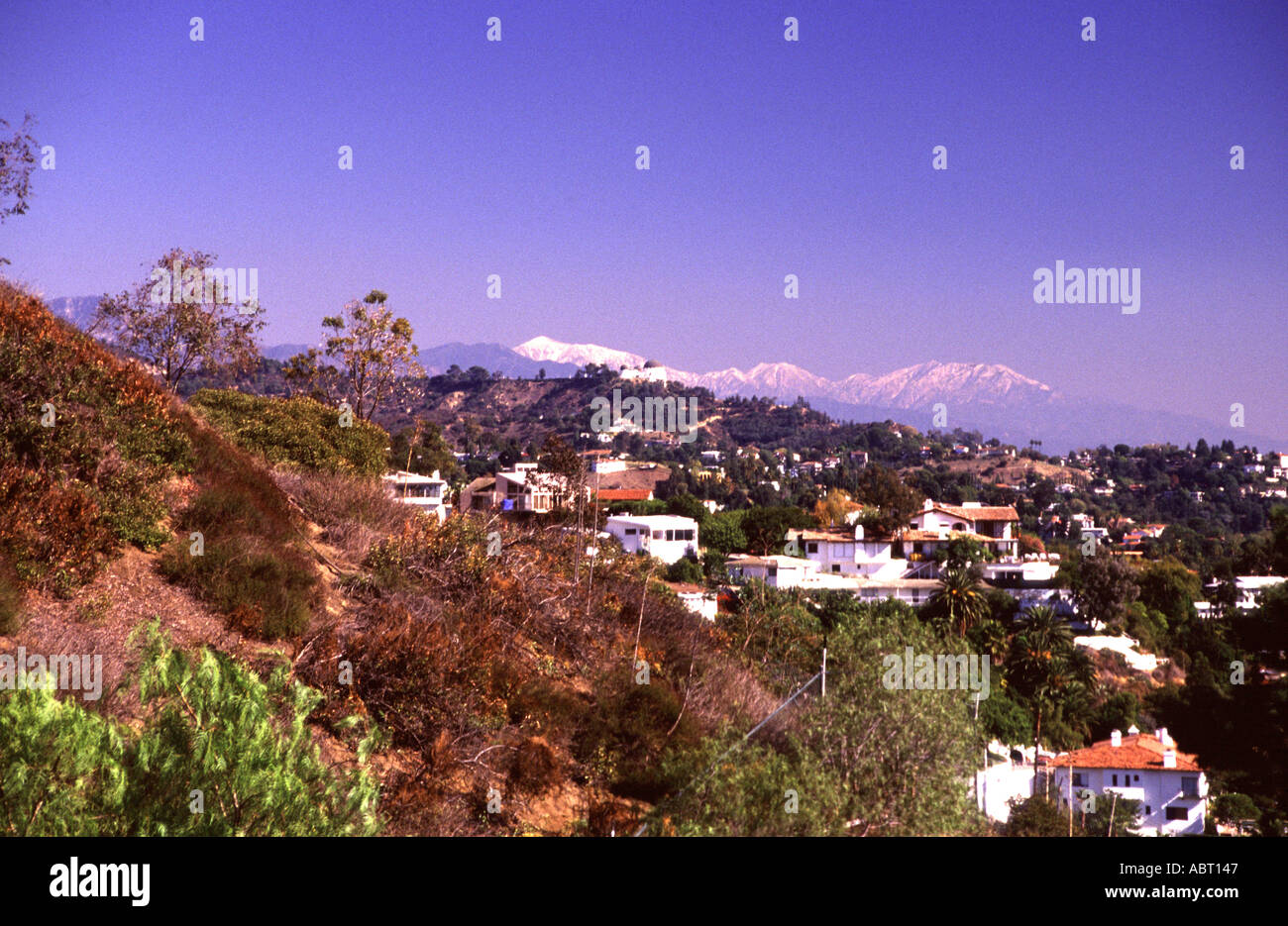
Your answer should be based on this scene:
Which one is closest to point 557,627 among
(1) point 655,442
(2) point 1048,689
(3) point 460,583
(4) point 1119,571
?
(3) point 460,583

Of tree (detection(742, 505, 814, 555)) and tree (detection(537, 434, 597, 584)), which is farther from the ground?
tree (detection(537, 434, 597, 584))

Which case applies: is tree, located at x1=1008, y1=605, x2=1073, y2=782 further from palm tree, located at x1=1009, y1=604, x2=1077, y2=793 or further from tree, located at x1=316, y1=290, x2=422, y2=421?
tree, located at x1=316, y1=290, x2=422, y2=421

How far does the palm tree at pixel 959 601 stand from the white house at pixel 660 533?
28.0ft

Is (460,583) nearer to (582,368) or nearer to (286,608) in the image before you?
(286,608)

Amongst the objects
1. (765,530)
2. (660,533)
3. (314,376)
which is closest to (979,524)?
(765,530)

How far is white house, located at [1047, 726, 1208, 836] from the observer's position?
55.4 ft

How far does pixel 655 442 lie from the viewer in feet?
210

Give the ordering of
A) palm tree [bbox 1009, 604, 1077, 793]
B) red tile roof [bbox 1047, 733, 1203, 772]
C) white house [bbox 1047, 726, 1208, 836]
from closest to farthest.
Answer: white house [bbox 1047, 726, 1208, 836], red tile roof [bbox 1047, 733, 1203, 772], palm tree [bbox 1009, 604, 1077, 793]

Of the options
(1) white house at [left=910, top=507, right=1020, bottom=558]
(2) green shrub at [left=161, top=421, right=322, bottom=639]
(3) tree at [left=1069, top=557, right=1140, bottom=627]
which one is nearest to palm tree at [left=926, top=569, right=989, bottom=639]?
(3) tree at [left=1069, top=557, right=1140, bottom=627]

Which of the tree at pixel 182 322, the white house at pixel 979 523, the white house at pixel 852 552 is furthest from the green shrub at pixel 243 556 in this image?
the white house at pixel 979 523

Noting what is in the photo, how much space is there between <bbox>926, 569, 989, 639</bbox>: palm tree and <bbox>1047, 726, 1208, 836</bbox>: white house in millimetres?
12808

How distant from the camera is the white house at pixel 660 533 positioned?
1297 inches

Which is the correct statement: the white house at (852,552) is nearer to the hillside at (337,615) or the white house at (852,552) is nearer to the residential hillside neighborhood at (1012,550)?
the residential hillside neighborhood at (1012,550)
